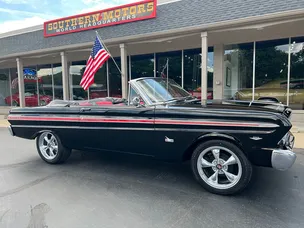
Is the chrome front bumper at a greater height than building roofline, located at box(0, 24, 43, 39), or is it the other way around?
building roofline, located at box(0, 24, 43, 39)

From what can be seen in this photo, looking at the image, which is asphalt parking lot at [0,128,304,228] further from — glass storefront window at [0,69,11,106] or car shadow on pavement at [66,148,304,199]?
glass storefront window at [0,69,11,106]

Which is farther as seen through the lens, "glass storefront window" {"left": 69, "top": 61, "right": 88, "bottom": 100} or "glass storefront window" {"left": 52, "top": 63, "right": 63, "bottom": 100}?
"glass storefront window" {"left": 52, "top": 63, "right": 63, "bottom": 100}

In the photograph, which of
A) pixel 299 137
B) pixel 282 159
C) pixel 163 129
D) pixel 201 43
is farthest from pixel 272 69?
pixel 163 129

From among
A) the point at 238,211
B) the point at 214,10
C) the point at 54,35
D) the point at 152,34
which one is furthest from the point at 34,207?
the point at 54,35

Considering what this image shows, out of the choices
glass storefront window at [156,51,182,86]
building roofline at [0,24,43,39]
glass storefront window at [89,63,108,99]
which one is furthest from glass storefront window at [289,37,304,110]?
building roofline at [0,24,43,39]

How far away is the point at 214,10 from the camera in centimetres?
909

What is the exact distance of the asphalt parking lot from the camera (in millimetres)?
2561

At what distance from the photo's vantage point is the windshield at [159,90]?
3668 millimetres

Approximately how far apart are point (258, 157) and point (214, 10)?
7906 millimetres

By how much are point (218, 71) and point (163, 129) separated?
27.6ft

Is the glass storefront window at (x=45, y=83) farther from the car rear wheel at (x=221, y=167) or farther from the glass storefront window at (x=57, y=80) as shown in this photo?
the car rear wheel at (x=221, y=167)

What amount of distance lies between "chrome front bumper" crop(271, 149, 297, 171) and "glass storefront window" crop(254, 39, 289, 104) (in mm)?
8135

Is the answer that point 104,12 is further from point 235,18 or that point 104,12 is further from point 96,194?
point 96,194

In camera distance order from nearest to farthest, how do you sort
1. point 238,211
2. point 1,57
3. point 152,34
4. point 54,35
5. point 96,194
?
point 238,211 < point 96,194 < point 152,34 < point 54,35 < point 1,57
